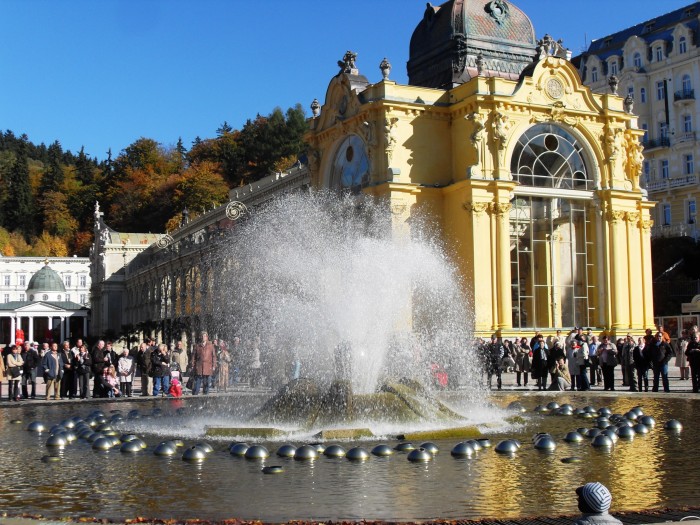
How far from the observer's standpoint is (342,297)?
19406 millimetres

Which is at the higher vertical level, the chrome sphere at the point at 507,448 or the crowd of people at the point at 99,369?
the crowd of people at the point at 99,369

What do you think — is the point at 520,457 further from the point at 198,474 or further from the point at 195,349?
the point at 195,349

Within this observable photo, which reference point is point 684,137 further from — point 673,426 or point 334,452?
point 334,452

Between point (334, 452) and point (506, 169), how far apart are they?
28.3 metres

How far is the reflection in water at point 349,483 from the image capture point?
30.1 ft

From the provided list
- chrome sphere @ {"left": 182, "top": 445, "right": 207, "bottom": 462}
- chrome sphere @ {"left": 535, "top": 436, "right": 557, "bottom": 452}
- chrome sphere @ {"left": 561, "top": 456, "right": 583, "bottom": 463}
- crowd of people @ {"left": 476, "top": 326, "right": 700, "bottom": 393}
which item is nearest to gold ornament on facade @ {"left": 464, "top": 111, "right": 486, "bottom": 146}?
crowd of people @ {"left": 476, "top": 326, "right": 700, "bottom": 393}

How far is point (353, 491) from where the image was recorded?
33.7 feet

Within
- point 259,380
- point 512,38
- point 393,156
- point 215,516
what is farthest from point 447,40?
point 215,516

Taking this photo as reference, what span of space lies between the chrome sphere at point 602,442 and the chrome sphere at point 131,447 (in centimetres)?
679

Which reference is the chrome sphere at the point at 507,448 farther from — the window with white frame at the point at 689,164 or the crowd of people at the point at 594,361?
the window with white frame at the point at 689,164

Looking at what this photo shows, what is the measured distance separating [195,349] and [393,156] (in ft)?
49.5

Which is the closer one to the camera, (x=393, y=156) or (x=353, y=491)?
(x=353, y=491)

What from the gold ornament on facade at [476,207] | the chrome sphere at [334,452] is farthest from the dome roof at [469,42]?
the chrome sphere at [334,452]

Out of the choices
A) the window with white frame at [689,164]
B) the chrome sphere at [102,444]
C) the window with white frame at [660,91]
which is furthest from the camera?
the window with white frame at [660,91]
